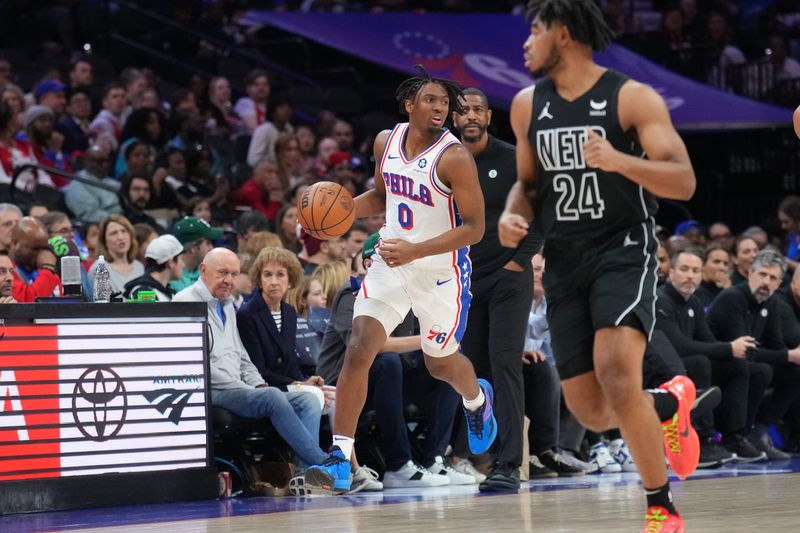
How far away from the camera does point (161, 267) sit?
9.10 m

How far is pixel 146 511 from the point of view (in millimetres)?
7250

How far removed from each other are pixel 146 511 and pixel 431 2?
44.1ft

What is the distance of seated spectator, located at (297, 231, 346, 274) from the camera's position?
1038cm

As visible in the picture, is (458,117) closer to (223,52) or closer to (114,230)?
(114,230)

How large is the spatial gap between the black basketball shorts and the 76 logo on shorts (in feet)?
6.65

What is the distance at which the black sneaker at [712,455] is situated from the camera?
9864 mm

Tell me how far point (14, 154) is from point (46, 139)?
2.00 feet

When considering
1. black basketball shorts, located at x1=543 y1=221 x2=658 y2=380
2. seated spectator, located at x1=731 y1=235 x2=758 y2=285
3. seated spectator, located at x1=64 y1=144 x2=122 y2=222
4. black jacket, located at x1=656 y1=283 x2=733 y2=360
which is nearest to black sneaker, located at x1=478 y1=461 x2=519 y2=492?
black jacket, located at x1=656 y1=283 x2=733 y2=360

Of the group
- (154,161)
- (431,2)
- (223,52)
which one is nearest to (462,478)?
(154,161)

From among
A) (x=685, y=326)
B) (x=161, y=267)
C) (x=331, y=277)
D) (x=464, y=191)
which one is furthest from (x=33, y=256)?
(x=685, y=326)

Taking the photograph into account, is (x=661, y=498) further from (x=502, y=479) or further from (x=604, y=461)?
(x=604, y=461)

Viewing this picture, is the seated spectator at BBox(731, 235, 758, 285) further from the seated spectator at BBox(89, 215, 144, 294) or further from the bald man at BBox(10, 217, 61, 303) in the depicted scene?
the bald man at BBox(10, 217, 61, 303)

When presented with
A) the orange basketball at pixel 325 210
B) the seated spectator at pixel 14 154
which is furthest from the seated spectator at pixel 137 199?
the orange basketball at pixel 325 210

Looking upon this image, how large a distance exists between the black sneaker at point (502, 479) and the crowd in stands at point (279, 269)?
687 mm
